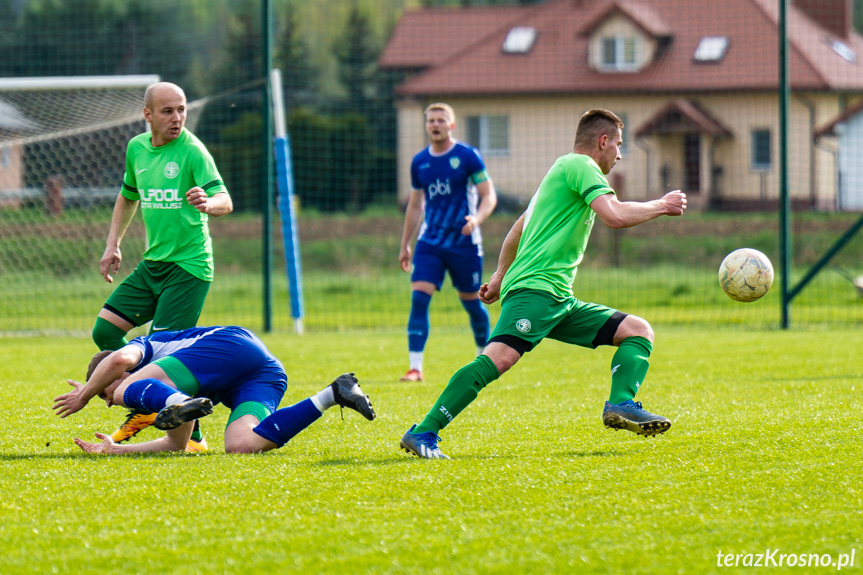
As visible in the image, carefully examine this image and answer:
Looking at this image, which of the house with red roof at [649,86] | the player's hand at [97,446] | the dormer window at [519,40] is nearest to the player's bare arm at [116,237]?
the player's hand at [97,446]

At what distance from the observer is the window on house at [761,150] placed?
79.8ft

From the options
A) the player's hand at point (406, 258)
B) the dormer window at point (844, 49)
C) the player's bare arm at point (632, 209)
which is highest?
the dormer window at point (844, 49)

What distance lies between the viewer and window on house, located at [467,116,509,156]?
24.2 m

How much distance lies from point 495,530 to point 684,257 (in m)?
15.1

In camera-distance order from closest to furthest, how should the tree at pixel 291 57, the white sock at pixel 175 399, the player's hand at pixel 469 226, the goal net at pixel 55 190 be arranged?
the white sock at pixel 175 399 → the player's hand at pixel 469 226 → the goal net at pixel 55 190 → the tree at pixel 291 57

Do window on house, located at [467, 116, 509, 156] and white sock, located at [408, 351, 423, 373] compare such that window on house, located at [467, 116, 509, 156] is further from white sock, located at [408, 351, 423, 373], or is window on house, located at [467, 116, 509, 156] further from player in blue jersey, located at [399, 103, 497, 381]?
white sock, located at [408, 351, 423, 373]

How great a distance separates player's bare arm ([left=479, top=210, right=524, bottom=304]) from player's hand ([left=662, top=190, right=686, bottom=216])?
814 mm

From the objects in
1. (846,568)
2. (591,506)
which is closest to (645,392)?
(591,506)

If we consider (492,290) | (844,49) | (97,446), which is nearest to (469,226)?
(492,290)

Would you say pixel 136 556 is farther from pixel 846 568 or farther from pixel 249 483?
pixel 846 568

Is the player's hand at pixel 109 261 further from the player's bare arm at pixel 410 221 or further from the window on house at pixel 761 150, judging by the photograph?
the window on house at pixel 761 150

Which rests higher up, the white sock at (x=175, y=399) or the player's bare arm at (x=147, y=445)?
the white sock at (x=175, y=399)

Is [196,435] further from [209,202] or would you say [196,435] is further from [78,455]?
[209,202]

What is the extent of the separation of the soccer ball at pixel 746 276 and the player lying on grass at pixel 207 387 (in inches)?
85.6
